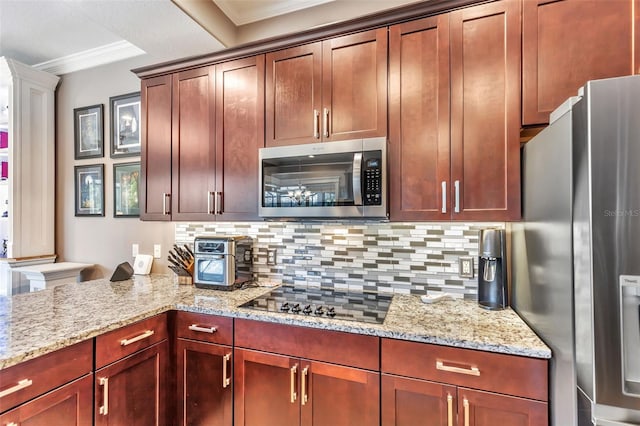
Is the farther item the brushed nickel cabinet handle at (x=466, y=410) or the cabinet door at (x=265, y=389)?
the cabinet door at (x=265, y=389)

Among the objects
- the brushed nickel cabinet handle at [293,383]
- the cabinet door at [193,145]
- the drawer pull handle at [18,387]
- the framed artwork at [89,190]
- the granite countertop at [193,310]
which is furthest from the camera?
the framed artwork at [89,190]

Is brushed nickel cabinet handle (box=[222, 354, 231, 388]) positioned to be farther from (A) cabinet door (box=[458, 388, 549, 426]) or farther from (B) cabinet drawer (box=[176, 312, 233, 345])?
(A) cabinet door (box=[458, 388, 549, 426])

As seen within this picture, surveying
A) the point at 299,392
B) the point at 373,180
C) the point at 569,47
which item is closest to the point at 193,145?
the point at 373,180

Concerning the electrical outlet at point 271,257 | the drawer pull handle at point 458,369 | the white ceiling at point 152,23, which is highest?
the white ceiling at point 152,23

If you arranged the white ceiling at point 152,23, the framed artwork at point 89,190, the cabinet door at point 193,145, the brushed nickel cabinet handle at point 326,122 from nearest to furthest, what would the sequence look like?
the brushed nickel cabinet handle at point 326,122
the white ceiling at point 152,23
the cabinet door at point 193,145
the framed artwork at point 89,190

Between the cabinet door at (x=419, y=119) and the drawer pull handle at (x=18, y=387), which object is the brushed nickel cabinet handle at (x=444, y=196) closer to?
the cabinet door at (x=419, y=119)

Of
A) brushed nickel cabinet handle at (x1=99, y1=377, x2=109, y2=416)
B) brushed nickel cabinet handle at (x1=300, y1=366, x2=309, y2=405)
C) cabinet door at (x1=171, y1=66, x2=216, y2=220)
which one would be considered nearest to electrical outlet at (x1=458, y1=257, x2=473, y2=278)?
brushed nickel cabinet handle at (x1=300, y1=366, x2=309, y2=405)

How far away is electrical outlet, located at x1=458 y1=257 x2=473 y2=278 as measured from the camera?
1.71 metres

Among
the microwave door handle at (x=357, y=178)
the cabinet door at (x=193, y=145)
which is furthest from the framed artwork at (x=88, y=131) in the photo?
the microwave door handle at (x=357, y=178)

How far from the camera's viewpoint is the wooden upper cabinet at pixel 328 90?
1.61 meters

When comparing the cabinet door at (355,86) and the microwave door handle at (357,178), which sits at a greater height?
the cabinet door at (355,86)

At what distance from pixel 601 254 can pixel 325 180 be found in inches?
44.5

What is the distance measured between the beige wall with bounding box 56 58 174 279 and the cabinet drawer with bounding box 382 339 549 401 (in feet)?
6.48

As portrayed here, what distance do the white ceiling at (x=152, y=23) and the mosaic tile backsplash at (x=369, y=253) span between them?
1.32 metres
